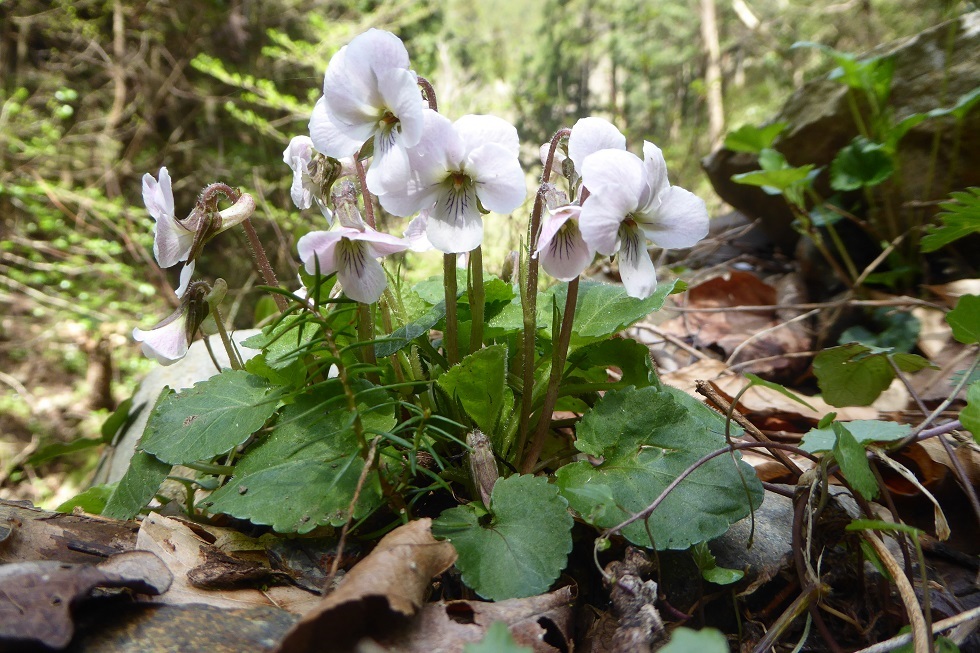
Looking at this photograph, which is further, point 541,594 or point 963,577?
point 963,577

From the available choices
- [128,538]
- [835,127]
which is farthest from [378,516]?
[835,127]

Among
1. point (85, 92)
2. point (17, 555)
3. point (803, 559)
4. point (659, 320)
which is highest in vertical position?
point (85, 92)

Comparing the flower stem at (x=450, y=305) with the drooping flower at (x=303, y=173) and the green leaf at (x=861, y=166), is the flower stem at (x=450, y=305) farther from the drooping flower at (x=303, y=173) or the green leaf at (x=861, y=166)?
the green leaf at (x=861, y=166)

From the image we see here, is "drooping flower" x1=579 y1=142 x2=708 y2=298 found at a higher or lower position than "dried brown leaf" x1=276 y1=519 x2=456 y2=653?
higher

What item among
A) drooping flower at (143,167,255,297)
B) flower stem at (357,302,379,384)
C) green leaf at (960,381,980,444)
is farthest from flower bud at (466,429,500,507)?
green leaf at (960,381,980,444)

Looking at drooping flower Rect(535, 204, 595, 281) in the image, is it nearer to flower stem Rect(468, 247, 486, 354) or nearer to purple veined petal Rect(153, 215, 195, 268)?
flower stem Rect(468, 247, 486, 354)

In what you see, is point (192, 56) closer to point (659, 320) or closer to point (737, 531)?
point (659, 320)

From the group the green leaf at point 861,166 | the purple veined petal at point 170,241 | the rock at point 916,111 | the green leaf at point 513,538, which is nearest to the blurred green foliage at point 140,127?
the rock at point 916,111

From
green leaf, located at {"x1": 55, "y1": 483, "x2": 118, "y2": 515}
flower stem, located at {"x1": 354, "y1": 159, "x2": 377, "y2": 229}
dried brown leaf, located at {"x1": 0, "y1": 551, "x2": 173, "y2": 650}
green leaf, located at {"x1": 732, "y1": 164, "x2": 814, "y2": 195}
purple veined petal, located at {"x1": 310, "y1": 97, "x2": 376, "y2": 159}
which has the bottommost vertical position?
green leaf, located at {"x1": 55, "y1": 483, "x2": 118, "y2": 515}
